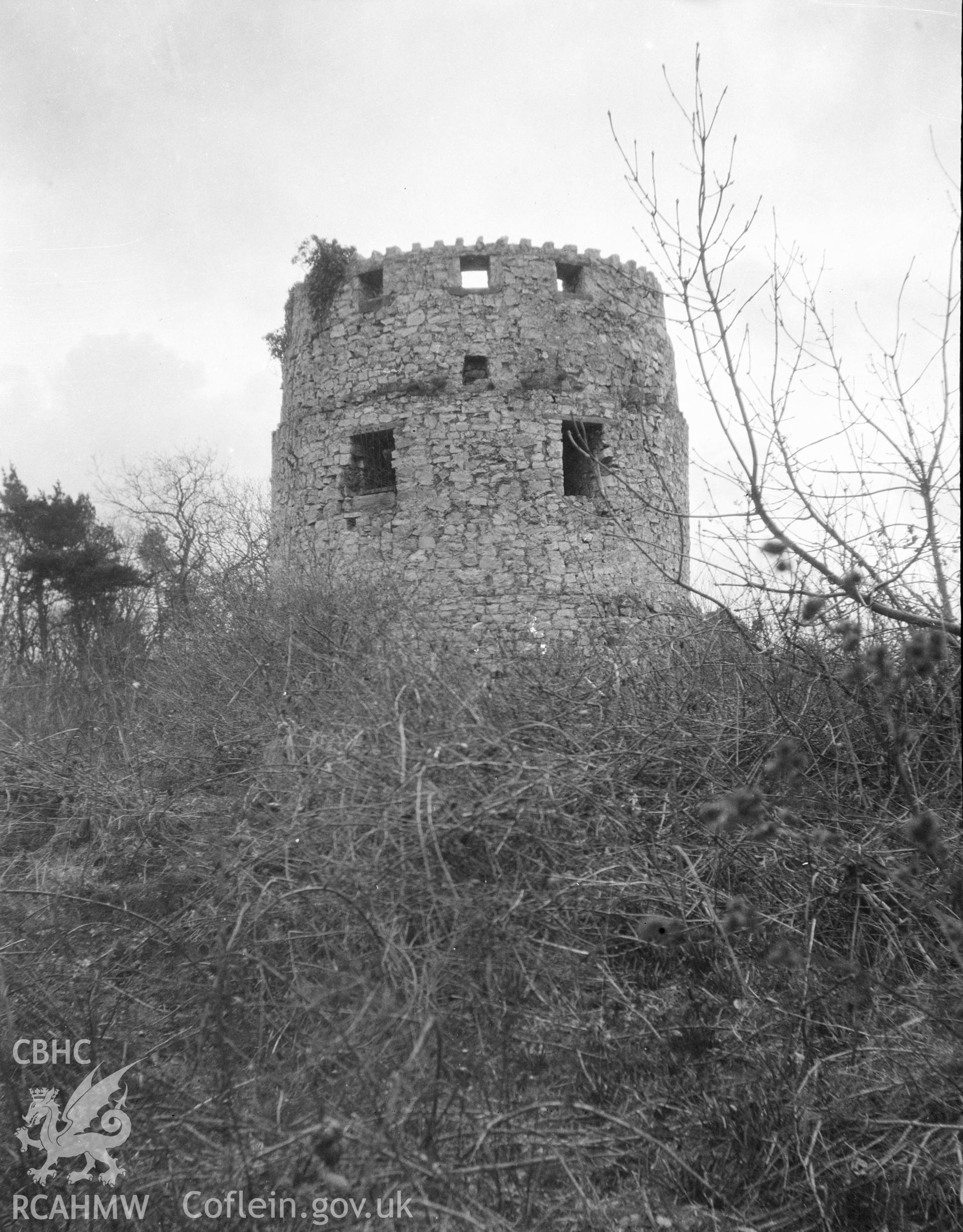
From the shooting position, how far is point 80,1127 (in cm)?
248

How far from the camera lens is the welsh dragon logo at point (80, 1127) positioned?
2.41 metres

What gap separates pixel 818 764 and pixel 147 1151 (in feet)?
8.85

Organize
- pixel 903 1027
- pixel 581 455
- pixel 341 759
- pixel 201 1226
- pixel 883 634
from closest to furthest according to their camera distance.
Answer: pixel 201 1226 < pixel 903 1027 < pixel 341 759 < pixel 883 634 < pixel 581 455

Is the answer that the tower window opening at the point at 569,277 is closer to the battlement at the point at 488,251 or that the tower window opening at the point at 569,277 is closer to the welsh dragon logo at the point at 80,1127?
the battlement at the point at 488,251

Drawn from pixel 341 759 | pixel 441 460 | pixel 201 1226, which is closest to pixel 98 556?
pixel 441 460

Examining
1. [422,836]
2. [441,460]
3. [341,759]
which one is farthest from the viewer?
[441,460]

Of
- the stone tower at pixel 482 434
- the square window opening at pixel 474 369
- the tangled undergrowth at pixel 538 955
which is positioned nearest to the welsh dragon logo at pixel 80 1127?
the tangled undergrowth at pixel 538 955

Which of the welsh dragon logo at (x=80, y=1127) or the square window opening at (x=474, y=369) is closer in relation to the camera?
the welsh dragon logo at (x=80, y=1127)

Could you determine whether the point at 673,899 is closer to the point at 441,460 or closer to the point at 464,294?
the point at 441,460

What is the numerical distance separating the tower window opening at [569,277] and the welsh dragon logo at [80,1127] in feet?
27.6

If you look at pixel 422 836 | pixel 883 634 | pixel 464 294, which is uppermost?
pixel 464 294

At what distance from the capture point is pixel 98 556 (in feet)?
63.5

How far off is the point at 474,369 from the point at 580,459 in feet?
4.69

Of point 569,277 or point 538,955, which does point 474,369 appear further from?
point 538,955
